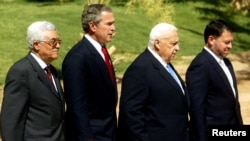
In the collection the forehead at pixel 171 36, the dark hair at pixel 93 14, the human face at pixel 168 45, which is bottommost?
the human face at pixel 168 45

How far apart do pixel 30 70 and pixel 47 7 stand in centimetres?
2608

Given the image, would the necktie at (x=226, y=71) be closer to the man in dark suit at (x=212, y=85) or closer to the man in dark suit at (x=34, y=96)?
the man in dark suit at (x=212, y=85)

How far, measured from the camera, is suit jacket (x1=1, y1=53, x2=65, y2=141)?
4145mm

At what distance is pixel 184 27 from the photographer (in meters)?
29.4

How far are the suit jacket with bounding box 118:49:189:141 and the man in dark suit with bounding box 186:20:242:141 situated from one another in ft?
1.05

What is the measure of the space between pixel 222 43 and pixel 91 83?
4.35 feet

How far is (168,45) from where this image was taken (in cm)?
452

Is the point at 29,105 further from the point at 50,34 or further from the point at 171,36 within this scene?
the point at 171,36

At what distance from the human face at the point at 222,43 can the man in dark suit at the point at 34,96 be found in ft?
5.04

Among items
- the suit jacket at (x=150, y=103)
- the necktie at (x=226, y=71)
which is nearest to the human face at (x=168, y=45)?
the suit jacket at (x=150, y=103)

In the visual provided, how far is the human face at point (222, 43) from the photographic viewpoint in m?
4.93

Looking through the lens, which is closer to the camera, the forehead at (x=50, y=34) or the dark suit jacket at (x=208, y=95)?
the forehead at (x=50, y=34)

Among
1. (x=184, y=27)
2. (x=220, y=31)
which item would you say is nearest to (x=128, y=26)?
(x=184, y=27)

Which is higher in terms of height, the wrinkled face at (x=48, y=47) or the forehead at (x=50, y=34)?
the forehead at (x=50, y=34)
